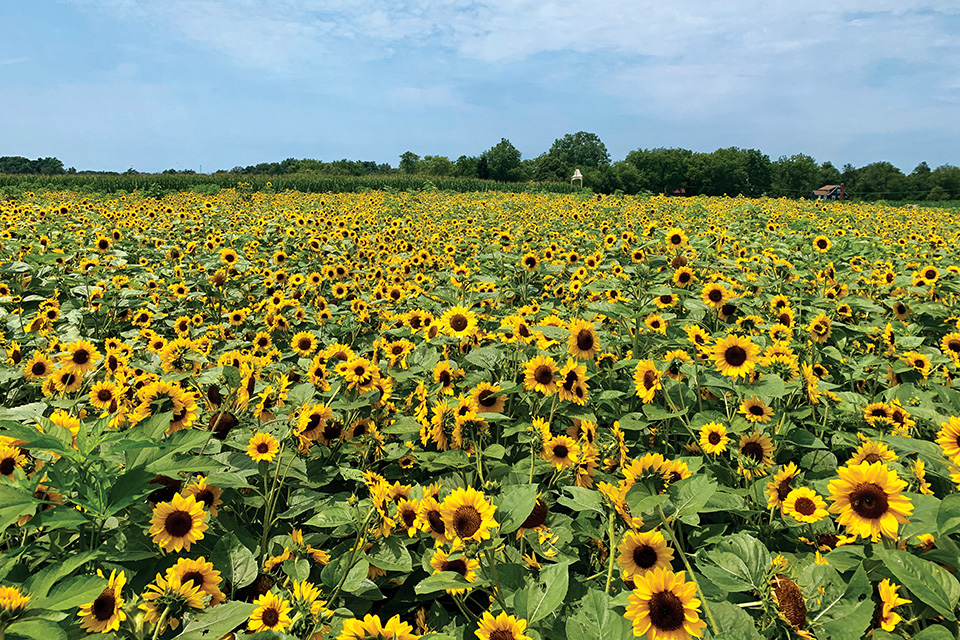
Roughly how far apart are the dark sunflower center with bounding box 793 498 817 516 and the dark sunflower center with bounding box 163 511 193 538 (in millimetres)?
1955

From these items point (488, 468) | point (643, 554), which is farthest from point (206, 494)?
point (643, 554)

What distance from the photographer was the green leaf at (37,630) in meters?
1.01

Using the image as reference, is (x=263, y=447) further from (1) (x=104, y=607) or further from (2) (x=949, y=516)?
(2) (x=949, y=516)

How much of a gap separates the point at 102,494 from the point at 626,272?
4.41 metres

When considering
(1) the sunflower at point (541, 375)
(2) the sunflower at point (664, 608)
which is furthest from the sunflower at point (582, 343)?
(2) the sunflower at point (664, 608)

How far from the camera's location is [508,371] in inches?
109

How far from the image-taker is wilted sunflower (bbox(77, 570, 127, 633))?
1.19 m

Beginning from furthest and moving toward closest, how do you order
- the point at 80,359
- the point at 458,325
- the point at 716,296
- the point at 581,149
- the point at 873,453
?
1. the point at 581,149
2. the point at 716,296
3. the point at 458,325
4. the point at 80,359
5. the point at 873,453

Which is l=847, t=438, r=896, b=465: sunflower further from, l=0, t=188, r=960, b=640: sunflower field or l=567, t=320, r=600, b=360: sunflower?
l=567, t=320, r=600, b=360: sunflower

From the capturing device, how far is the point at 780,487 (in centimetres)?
182

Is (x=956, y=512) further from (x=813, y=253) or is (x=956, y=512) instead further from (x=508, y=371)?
(x=813, y=253)

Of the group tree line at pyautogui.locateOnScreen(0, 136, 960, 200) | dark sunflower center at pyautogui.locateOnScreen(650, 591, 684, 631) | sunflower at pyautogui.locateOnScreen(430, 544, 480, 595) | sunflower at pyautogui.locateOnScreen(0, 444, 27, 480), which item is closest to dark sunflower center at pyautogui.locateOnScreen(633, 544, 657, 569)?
dark sunflower center at pyautogui.locateOnScreen(650, 591, 684, 631)

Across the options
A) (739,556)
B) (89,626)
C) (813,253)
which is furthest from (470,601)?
(813,253)

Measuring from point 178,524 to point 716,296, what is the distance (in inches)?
125
